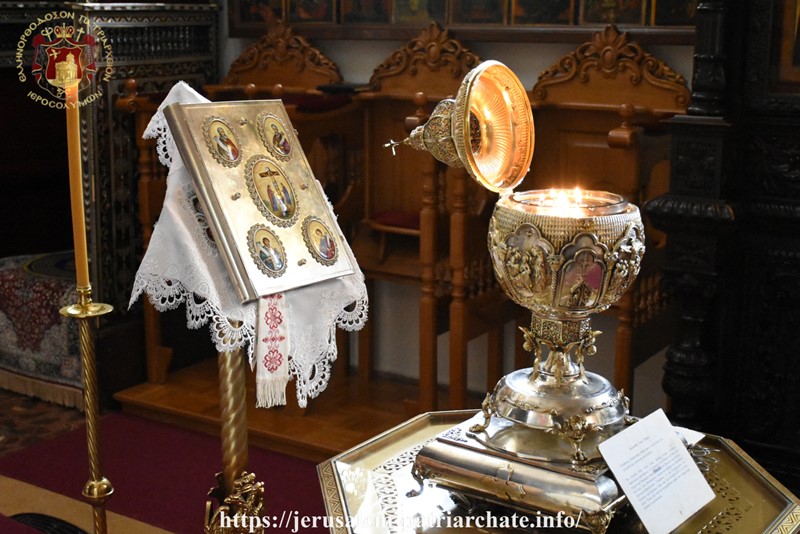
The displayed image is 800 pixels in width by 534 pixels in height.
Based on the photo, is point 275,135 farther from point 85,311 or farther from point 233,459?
point 233,459

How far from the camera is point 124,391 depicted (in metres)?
4.46

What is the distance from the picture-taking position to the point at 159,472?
149 inches

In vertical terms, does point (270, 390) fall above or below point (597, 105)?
below

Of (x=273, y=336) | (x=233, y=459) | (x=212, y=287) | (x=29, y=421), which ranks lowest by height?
(x=29, y=421)

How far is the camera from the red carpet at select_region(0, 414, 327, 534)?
3.47 m

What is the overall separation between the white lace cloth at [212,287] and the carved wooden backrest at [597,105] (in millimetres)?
1702

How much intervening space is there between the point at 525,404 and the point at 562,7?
246 centimetres

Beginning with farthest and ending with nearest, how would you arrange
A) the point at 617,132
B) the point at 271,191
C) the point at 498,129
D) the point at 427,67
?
the point at 427,67, the point at 617,132, the point at 271,191, the point at 498,129

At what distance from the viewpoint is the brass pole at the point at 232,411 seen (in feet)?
7.00

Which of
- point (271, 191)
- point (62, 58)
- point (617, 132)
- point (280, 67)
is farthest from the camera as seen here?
point (280, 67)

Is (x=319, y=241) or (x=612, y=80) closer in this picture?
(x=319, y=241)

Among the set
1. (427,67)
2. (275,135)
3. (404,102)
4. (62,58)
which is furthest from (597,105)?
(62,58)

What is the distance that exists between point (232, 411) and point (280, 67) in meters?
2.85

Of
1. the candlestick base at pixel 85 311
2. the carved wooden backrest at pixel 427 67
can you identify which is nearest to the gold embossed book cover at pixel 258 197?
the candlestick base at pixel 85 311
